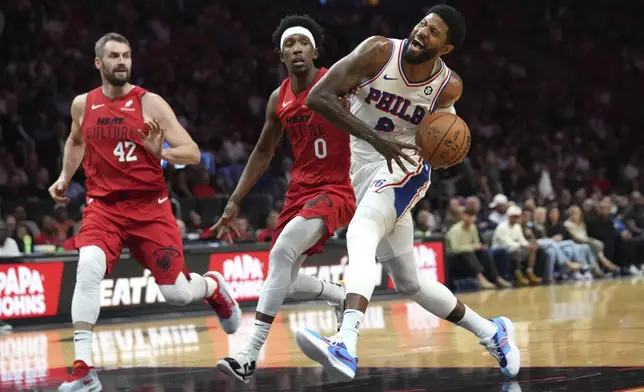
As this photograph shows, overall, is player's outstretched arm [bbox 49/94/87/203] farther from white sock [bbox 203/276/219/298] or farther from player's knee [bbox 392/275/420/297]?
player's knee [bbox 392/275/420/297]

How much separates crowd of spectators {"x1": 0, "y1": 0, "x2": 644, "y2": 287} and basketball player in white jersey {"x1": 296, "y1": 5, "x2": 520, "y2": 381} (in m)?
8.18

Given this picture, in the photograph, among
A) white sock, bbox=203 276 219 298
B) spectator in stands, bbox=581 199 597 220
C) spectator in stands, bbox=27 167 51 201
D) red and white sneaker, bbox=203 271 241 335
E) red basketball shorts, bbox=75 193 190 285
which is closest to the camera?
red basketball shorts, bbox=75 193 190 285

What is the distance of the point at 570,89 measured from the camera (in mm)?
29156

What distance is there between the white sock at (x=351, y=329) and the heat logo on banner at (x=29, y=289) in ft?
25.3

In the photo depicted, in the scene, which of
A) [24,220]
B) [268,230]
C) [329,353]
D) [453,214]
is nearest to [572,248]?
[453,214]

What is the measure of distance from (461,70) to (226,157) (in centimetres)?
Result: 1000

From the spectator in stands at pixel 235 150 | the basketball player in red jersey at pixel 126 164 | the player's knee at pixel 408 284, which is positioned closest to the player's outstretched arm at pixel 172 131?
the basketball player in red jersey at pixel 126 164

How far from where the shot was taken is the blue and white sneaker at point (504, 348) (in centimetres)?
641

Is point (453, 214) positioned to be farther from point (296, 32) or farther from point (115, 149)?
point (115, 149)

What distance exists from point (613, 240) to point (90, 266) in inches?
609

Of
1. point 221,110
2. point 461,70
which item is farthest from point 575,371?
point 461,70

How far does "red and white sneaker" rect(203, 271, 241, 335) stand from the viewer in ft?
27.0

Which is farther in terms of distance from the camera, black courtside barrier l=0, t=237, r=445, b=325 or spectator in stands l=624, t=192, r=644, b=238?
spectator in stands l=624, t=192, r=644, b=238

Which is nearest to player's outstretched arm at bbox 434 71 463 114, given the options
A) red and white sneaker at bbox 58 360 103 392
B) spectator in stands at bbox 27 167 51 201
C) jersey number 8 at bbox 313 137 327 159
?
jersey number 8 at bbox 313 137 327 159
